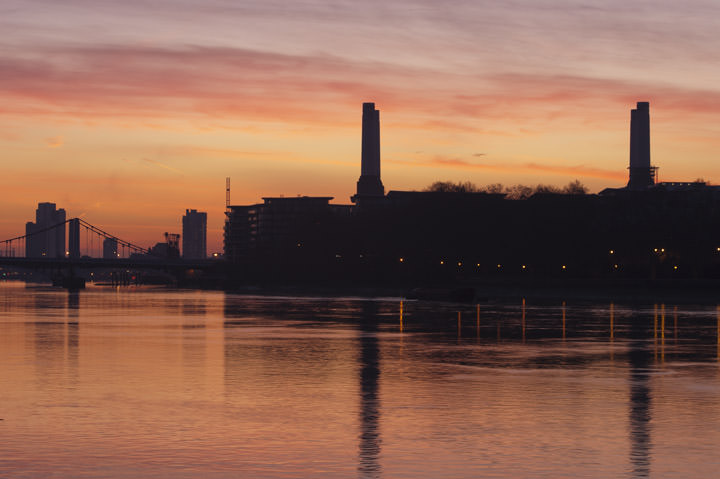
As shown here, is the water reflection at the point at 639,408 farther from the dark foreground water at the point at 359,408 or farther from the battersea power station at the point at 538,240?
the battersea power station at the point at 538,240

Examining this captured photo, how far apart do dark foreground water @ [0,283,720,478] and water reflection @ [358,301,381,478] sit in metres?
0.04

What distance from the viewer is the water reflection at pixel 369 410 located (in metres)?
14.8

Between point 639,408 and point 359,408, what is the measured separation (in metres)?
5.48

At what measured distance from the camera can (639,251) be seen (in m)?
141

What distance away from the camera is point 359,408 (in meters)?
20.6

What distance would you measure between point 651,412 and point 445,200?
130990 millimetres

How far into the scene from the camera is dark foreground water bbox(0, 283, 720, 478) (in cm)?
1485

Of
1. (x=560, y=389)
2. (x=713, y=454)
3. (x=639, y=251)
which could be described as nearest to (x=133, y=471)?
(x=713, y=454)

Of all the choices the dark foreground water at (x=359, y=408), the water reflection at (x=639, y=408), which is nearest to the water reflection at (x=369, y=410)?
the dark foreground water at (x=359, y=408)

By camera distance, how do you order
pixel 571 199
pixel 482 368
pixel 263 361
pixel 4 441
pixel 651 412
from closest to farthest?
1. pixel 4 441
2. pixel 651 412
3. pixel 482 368
4. pixel 263 361
5. pixel 571 199

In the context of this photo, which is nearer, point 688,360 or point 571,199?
point 688,360

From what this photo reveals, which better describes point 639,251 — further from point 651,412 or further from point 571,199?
point 651,412

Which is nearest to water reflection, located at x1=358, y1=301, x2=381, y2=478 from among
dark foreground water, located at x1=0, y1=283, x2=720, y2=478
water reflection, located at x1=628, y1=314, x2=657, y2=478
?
dark foreground water, located at x1=0, y1=283, x2=720, y2=478

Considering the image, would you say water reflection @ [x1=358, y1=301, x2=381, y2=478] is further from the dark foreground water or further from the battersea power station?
the battersea power station
